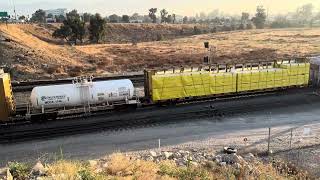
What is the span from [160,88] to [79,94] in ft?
23.2

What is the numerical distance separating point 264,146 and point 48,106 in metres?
16.7

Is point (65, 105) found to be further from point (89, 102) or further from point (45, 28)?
point (45, 28)

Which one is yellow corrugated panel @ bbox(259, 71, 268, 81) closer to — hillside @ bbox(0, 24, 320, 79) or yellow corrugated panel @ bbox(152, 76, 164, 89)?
yellow corrugated panel @ bbox(152, 76, 164, 89)

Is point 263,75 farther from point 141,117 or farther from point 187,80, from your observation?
point 141,117

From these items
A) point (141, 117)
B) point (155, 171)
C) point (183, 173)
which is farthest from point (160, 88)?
point (183, 173)

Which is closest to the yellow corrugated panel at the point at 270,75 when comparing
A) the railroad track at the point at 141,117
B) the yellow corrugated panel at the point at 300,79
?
the railroad track at the point at 141,117

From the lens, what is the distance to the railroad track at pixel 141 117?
2844 centimetres

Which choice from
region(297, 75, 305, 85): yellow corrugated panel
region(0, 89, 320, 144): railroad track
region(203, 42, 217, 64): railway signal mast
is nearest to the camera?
region(0, 89, 320, 144): railroad track

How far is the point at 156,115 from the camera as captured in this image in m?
32.0

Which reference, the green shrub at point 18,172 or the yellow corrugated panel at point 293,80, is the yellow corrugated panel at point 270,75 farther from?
the green shrub at point 18,172

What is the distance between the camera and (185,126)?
2959 cm

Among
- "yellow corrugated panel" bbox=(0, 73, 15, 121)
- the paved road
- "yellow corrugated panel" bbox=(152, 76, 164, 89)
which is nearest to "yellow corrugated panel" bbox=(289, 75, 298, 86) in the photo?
the paved road

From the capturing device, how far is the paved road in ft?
83.0

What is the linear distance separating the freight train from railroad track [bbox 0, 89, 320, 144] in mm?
755
